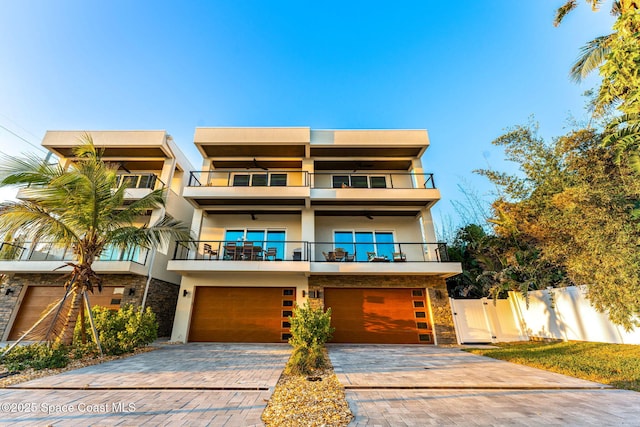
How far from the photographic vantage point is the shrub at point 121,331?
23.9 ft

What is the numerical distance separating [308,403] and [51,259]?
12.9 meters

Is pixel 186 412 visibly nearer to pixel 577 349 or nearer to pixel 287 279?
pixel 287 279

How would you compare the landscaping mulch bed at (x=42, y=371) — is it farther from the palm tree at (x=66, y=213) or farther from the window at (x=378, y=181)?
the window at (x=378, y=181)

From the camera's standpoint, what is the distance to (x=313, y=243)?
1062 cm

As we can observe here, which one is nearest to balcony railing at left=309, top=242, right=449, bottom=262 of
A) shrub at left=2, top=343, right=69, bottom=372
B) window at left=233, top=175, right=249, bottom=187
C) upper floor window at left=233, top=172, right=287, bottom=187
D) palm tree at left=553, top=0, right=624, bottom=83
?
upper floor window at left=233, top=172, right=287, bottom=187

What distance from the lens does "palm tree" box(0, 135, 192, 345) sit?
6.39m

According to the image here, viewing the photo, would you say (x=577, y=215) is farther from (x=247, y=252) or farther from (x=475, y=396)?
(x=247, y=252)

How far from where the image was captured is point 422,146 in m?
11.9

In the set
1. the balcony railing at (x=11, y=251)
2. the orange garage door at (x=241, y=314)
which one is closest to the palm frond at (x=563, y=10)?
the orange garage door at (x=241, y=314)

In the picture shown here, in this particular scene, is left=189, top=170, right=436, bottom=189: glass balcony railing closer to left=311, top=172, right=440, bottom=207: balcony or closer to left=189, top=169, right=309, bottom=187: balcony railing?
left=189, top=169, right=309, bottom=187: balcony railing

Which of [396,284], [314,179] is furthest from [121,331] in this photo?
[396,284]

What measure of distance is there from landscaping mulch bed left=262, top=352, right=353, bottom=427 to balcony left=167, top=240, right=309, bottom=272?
463cm

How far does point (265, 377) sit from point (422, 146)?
11162mm

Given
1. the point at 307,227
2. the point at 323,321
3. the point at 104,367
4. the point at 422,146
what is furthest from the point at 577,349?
the point at 104,367
